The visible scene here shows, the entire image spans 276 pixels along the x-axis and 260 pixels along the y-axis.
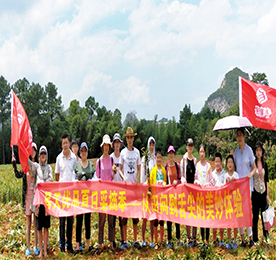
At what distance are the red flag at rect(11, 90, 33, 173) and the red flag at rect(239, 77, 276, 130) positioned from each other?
14.7 ft

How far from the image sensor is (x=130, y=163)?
5879mm

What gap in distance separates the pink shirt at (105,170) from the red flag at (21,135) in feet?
4.24

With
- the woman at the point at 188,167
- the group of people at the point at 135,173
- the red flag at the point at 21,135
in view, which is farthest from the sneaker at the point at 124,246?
the red flag at the point at 21,135

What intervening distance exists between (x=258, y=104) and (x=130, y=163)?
10.5ft

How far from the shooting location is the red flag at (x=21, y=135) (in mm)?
5383

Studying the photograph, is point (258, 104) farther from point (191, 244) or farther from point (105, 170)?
point (105, 170)

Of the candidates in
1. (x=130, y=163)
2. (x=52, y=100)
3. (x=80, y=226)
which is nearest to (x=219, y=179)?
(x=130, y=163)

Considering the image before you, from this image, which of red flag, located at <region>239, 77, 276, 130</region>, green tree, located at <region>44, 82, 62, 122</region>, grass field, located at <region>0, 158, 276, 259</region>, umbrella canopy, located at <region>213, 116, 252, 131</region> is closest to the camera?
grass field, located at <region>0, 158, 276, 259</region>

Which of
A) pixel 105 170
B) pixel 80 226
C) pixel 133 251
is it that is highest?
pixel 105 170

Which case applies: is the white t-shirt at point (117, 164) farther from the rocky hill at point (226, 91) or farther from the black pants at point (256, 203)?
the rocky hill at point (226, 91)

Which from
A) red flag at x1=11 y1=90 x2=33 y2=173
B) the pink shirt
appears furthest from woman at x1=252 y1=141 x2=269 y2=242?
red flag at x1=11 y1=90 x2=33 y2=173

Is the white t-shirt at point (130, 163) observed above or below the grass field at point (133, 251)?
above

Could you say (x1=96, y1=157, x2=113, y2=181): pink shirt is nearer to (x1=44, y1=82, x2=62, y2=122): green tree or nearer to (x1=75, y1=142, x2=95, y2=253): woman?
(x1=75, y1=142, x2=95, y2=253): woman

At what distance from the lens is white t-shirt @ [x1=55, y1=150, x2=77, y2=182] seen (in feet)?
19.0
